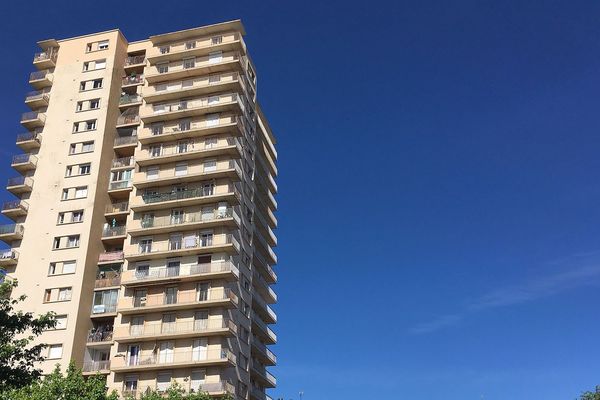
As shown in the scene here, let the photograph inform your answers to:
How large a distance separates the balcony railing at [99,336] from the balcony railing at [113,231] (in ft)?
29.0

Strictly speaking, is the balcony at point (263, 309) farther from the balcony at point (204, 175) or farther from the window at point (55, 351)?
the window at point (55, 351)

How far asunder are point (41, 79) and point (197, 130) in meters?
19.0

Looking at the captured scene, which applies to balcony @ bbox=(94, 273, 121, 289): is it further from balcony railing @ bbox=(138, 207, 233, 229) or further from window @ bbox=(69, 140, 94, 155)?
window @ bbox=(69, 140, 94, 155)

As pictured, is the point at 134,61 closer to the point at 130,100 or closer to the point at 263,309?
the point at 130,100

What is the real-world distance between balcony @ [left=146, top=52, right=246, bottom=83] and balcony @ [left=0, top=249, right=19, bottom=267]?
20.7 metres

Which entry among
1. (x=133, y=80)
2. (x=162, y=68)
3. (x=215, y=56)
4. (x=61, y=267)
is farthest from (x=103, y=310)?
(x=215, y=56)

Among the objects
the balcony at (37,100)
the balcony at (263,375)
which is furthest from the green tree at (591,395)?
the balcony at (37,100)

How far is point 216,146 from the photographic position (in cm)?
6366

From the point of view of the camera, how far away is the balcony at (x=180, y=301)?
187 ft

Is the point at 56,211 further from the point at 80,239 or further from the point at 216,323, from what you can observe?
the point at 216,323

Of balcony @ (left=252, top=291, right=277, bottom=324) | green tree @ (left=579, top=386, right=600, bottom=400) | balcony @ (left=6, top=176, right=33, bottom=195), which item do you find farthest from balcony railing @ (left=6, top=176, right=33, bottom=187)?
green tree @ (left=579, top=386, right=600, bottom=400)

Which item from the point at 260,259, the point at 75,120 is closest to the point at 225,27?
the point at 75,120

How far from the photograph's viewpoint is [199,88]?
65.9 m

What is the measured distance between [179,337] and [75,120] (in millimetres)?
25171
